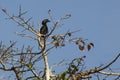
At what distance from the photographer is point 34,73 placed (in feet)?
22.5

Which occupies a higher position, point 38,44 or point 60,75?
point 38,44

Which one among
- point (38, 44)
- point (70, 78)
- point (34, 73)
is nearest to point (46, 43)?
point (38, 44)

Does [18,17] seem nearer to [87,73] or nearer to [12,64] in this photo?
[12,64]

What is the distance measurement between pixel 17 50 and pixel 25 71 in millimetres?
476

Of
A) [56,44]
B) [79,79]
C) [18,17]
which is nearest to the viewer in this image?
[79,79]

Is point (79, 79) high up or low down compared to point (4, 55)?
down

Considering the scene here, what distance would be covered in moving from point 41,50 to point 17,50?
36.2 inches

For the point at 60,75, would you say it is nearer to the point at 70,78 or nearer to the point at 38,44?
the point at 70,78

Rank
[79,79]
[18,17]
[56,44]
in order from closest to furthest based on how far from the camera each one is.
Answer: [79,79], [56,44], [18,17]

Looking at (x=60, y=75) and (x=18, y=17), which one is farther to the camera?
(x=18, y=17)

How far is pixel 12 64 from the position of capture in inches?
295

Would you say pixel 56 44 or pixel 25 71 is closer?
pixel 56 44

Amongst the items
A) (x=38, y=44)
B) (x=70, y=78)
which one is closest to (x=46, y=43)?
(x=38, y=44)

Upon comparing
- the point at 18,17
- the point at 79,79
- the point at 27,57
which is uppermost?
the point at 18,17
